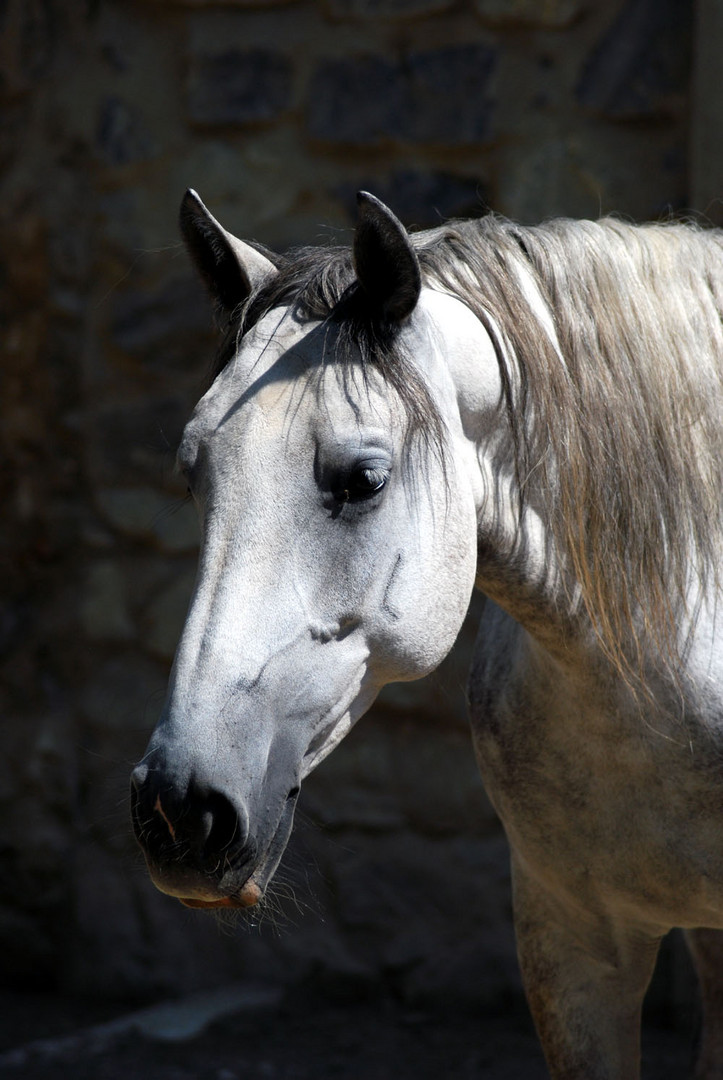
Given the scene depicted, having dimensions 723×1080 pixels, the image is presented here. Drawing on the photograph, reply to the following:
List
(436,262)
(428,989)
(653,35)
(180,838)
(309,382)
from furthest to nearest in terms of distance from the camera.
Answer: (428,989) < (653,35) < (436,262) < (309,382) < (180,838)

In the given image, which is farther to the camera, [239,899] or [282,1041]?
[282,1041]

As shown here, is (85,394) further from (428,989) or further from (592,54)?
(428,989)

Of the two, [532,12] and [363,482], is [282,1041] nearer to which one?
[363,482]

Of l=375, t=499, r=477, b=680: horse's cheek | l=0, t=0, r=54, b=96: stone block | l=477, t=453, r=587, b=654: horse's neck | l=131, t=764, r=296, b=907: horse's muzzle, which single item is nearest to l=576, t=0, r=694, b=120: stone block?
l=0, t=0, r=54, b=96: stone block

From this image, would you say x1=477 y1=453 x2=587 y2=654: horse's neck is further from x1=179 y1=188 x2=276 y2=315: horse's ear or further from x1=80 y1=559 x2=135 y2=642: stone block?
x1=80 y1=559 x2=135 y2=642: stone block

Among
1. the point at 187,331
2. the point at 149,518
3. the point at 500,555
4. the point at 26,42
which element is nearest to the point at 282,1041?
Answer: the point at 149,518

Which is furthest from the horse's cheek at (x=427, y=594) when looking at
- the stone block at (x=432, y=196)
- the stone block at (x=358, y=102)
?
the stone block at (x=358, y=102)

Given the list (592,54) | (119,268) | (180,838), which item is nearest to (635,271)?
(180,838)

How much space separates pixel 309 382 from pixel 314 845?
73.0 inches

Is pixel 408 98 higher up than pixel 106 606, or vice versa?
pixel 408 98

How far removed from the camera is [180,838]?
108 cm

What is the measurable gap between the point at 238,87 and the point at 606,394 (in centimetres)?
177

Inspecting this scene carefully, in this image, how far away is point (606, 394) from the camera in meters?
1.33

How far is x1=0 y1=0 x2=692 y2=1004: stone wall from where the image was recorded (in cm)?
262
